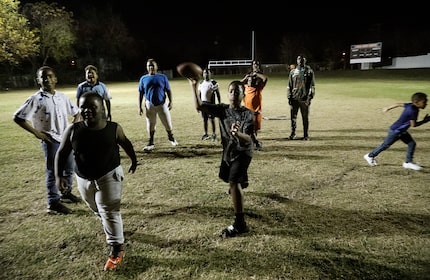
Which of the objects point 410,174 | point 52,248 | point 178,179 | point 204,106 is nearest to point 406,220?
point 410,174

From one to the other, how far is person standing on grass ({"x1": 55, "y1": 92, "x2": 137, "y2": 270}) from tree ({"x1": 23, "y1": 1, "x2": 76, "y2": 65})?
4665cm

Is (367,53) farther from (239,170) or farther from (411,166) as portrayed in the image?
(239,170)

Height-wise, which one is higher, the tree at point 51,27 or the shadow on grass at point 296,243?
the tree at point 51,27

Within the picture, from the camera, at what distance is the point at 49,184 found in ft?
14.3

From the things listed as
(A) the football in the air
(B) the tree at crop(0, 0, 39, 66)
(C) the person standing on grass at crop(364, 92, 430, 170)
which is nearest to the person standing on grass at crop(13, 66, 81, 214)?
(A) the football in the air

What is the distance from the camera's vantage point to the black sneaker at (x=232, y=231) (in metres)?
3.68

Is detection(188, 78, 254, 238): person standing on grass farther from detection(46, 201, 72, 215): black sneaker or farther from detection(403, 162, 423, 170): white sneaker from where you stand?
detection(403, 162, 423, 170): white sneaker

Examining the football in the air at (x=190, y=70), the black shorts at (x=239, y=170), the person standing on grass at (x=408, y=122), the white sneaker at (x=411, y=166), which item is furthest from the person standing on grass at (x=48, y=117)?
the white sneaker at (x=411, y=166)

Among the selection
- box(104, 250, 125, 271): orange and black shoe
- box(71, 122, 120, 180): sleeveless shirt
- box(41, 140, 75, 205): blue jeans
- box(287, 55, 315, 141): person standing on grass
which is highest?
box(287, 55, 315, 141): person standing on grass

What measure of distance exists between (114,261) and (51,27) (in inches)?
1913

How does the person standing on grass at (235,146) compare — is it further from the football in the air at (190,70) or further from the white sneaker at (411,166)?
the white sneaker at (411,166)

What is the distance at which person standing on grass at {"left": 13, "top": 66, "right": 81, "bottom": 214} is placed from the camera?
401 centimetres

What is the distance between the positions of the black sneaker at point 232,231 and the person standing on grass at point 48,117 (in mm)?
2156

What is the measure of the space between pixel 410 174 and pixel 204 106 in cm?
437
